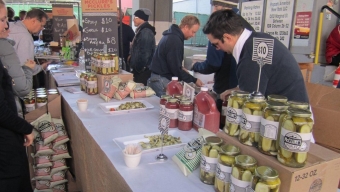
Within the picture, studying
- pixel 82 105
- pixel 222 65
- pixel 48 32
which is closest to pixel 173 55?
pixel 222 65

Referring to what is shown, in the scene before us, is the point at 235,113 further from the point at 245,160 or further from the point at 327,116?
the point at 327,116

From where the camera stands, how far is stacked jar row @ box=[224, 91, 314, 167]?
86 centimetres

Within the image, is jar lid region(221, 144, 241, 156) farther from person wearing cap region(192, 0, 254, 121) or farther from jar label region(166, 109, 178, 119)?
person wearing cap region(192, 0, 254, 121)

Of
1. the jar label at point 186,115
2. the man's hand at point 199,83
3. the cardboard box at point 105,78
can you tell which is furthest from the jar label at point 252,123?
the man's hand at point 199,83

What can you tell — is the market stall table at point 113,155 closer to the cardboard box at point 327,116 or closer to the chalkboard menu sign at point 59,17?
the cardboard box at point 327,116

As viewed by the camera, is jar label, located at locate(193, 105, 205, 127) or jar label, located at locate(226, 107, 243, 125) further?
jar label, located at locate(193, 105, 205, 127)

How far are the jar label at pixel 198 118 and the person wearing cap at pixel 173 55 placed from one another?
1.30 m

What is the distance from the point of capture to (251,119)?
999 millimetres

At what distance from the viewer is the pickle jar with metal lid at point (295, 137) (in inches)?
33.5

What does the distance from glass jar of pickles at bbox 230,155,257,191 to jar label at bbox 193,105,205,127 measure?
2.23 feet

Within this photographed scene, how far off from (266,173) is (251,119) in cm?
21

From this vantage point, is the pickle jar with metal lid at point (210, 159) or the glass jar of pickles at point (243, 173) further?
the pickle jar with metal lid at point (210, 159)

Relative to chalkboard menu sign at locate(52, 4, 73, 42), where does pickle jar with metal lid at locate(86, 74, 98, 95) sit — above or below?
below

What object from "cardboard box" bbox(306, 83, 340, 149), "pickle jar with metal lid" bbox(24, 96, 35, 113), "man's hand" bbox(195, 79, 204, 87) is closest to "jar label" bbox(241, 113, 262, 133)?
"cardboard box" bbox(306, 83, 340, 149)
